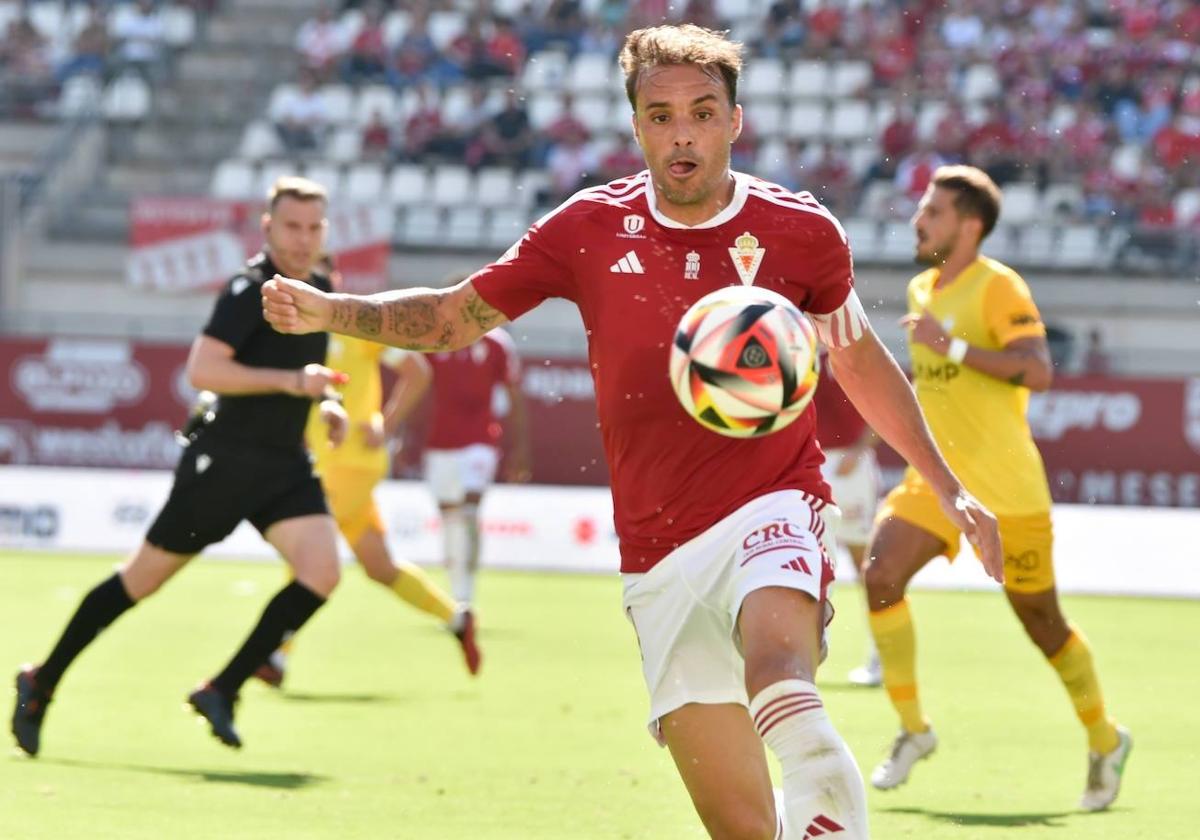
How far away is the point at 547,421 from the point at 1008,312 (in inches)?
575

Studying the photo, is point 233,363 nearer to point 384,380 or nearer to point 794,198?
point 794,198

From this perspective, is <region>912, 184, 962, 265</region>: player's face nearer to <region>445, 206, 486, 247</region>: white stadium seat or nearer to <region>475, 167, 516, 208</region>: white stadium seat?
<region>445, 206, 486, 247</region>: white stadium seat

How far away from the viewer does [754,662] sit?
507 centimetres

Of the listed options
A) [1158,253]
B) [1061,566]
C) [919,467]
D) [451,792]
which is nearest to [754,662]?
[919,467]

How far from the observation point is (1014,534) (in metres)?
8.61

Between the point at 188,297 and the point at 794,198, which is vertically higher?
the point at 794,198

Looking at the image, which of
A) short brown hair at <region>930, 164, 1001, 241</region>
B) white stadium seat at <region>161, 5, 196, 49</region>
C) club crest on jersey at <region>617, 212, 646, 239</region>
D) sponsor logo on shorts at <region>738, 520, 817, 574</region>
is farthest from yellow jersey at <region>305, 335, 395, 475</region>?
white stadium seat at <region>161, 5, 196, 49</region>

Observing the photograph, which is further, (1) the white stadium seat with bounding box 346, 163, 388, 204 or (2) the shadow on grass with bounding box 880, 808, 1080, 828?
(1) the white stadium seat with bounding box 346, 163, 388, 204

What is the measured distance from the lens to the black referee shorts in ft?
29.7

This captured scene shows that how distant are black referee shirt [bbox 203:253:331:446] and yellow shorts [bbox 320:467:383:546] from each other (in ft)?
9.81

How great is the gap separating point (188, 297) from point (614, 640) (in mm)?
15113

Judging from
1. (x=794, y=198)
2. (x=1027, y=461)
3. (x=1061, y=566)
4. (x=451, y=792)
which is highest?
(x=794, y=198)

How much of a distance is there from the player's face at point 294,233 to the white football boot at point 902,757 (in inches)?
128

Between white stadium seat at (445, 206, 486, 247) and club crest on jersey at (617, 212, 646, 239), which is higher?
club crest on jersey at (617, 212, 646, 239)
